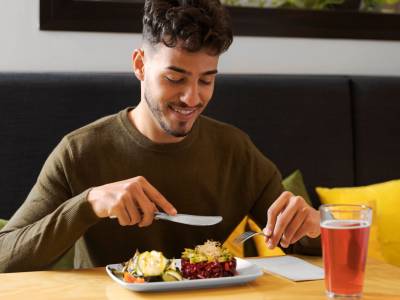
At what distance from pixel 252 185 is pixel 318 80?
0.91 meters

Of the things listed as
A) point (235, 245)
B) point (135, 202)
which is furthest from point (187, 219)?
point (235, 245)

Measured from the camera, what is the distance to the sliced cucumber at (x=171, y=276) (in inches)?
49.1

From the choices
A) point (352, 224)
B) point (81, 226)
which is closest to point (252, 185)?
point (81, 226)

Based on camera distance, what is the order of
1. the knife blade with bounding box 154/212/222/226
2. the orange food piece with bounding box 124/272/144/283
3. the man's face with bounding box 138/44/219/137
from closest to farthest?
the orange food piece with bounding box 124/272/144/283 → the knife blade with bounding box 154/212/222/226 → the man's face with bounding box 138/44/219/137

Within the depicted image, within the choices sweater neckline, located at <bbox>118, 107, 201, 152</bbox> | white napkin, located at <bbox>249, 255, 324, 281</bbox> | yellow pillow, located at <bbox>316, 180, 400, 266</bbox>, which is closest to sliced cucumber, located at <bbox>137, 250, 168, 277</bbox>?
white napkin, located at <bbox>249, 255, 324, 281</bbox>

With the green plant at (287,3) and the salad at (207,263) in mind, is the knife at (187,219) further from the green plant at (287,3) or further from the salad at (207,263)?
the green plant at (287,3)

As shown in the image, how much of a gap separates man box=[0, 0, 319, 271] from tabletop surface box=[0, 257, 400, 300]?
0.36 feet

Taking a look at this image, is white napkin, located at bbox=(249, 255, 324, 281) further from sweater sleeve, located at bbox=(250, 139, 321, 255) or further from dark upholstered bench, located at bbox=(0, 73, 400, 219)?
dark upholstered bench, located at bbox=(0, 73, 400, 219)

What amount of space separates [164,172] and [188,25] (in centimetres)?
A: 36

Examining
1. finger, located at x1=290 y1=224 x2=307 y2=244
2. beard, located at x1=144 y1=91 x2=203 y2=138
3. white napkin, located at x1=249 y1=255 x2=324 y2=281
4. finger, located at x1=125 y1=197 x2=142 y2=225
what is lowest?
white napkin, located at x1=249 y1=255 x2=324 y2=281

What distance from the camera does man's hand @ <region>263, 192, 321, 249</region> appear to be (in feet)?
Answer: 4.66

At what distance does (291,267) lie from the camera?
4.70 ft

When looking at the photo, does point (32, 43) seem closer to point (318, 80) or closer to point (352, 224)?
point (318, 80)

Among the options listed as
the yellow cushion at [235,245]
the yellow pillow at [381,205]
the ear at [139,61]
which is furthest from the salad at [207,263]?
the yellow pillow at [381,205]
